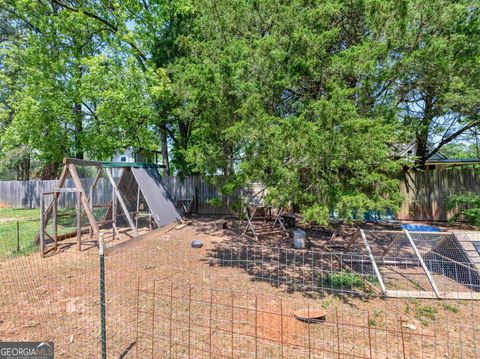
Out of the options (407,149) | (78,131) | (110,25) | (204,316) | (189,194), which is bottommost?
(204,316)

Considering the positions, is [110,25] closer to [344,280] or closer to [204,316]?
[204,316]

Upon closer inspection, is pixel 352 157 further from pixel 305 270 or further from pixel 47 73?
pixel 47 73

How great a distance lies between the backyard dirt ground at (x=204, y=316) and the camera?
2.92m

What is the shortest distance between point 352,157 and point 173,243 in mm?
5406

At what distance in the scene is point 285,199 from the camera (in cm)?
481

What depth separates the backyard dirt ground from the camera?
2924 millimetres

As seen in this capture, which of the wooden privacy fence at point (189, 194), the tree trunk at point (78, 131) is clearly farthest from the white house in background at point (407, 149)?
the tree trunk at point (78, 131)

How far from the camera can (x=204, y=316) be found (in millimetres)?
3633

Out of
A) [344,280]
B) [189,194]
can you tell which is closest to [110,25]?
[189,194]

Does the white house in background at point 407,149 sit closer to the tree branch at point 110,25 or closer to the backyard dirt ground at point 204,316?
the backyard dirt ground at point 204,316

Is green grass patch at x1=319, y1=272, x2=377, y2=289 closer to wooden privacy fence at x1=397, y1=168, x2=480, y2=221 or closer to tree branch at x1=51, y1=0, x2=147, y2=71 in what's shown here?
wooden privacy fence at x1=397, y1=168, x2=480, y2=221

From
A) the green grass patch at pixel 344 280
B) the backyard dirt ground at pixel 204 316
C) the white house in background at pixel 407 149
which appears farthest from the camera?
the white house in background at pixel 407 149

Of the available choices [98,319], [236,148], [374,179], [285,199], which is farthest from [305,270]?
[98,319]

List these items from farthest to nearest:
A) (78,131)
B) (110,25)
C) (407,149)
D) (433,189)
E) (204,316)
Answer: (407,149), (110,25), (78,131), (433,189), (204,316)
